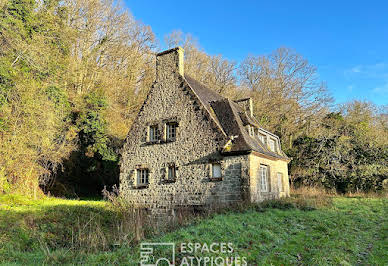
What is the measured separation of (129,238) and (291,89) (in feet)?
81.9

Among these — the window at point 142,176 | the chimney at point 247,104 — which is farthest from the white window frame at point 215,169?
the chimney at point 247,104

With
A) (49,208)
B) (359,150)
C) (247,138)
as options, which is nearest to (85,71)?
(49,208)

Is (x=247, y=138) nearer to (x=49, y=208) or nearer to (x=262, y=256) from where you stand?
(x=262, y=256)

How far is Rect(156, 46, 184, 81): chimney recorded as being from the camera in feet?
52.4

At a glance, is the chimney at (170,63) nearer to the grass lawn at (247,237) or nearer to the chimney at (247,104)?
the chimney at (247,104)

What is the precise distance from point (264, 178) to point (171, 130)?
578cm

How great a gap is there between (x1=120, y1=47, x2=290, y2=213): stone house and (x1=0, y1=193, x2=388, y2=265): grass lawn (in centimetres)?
214

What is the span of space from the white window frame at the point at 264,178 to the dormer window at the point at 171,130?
5.08 meters

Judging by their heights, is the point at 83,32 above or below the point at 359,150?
above

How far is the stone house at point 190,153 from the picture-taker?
12.8 m

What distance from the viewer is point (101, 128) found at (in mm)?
19984

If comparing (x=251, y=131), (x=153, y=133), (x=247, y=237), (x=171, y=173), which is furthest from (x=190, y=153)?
(x=247, y=237)

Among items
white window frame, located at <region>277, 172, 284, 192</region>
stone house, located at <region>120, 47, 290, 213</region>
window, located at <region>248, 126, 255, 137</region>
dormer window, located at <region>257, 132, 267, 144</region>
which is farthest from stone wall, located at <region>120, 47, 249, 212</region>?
white window frame, located at <region>277, 172, 284, 192</region>

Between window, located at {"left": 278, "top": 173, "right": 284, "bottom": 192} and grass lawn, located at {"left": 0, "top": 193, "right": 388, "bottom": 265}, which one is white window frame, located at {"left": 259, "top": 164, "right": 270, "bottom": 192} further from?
window, located at {"left": 278, "top": 173, "right": 284, "bottom": 192}
